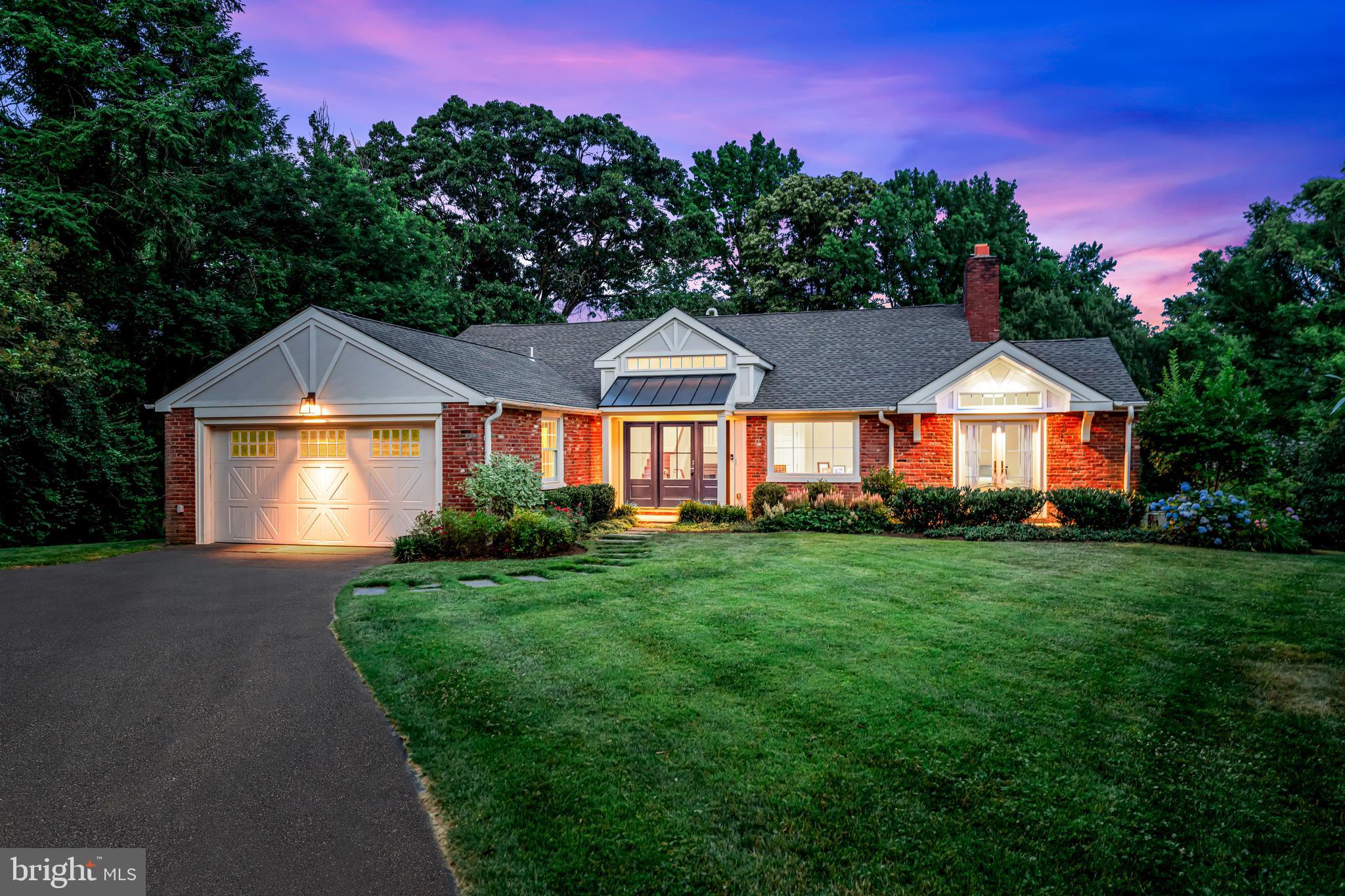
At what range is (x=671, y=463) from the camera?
712 inches

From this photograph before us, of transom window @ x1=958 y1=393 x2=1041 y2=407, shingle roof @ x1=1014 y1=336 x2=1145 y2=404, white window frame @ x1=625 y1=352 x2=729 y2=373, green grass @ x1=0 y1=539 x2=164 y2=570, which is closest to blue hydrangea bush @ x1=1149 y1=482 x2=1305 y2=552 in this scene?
shingle roof @ x1=1014 y1=336 x2=1145 y2=404

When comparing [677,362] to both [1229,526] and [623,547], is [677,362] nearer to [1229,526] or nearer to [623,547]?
[623,547]

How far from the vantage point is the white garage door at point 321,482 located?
546 inches

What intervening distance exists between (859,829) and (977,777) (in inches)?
36.3

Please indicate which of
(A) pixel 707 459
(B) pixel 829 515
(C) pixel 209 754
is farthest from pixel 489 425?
(C) pixel 209 754

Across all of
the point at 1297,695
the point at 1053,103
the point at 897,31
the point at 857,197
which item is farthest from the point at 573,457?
the point at 857,197

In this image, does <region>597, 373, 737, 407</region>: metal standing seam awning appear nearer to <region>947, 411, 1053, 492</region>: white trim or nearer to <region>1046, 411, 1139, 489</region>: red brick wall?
<region>947, 411, 1053, 492</region>: white trim

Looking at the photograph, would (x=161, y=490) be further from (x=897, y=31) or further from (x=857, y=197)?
(x=857, y=197)

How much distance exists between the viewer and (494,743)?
461 cm

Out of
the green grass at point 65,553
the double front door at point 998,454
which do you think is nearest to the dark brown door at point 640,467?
the double front door at point 998,454

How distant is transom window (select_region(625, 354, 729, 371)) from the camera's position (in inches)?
716

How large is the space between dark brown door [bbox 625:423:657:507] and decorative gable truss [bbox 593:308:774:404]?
4.24 feet

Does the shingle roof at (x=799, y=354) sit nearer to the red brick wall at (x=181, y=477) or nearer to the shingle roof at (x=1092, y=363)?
the shingle roof at (x=1092, y=363)

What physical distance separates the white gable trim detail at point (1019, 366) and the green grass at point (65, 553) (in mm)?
15353
